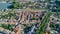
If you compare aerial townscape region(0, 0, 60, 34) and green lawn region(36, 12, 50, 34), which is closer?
green lawn region(36, 12, 50, 34)

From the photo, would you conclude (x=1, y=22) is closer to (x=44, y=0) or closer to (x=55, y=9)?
(x=55, y=9)

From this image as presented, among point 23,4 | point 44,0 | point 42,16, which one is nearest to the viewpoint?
point 42,16

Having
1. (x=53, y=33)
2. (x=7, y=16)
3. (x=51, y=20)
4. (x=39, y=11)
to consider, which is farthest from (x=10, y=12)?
(x=53, y=33)

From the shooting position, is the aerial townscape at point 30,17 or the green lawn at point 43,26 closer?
the green lawn at point 43,26

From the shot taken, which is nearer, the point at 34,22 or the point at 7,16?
the point at 34,22

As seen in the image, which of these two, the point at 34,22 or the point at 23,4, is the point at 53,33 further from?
the point at 23,4

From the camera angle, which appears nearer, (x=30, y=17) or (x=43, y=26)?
(x=43, y=26)

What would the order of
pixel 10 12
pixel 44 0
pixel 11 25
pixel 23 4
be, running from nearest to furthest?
A: pixel 11 25 < pixel 10 12 < pixel 23 4 < pixel 44 0
